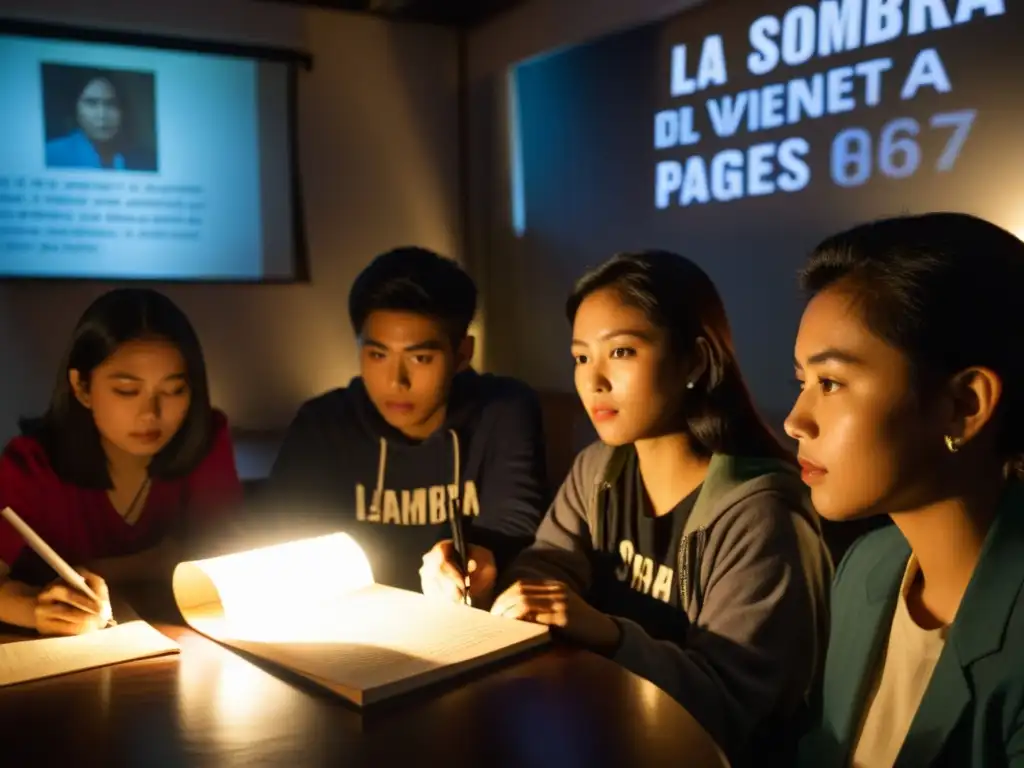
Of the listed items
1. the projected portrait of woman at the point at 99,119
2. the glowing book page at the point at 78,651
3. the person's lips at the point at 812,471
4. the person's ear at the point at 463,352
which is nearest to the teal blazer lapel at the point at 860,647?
the person's lips at the point at 812,471

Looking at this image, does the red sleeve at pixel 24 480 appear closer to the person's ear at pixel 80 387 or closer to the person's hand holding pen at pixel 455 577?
the person's ear at pixel 80 387

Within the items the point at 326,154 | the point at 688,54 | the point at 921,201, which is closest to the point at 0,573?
the point at 921,201

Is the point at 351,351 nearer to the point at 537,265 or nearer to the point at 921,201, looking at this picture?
the point at 537,265

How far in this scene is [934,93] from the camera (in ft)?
6.93

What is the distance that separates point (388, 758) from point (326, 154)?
121 inches

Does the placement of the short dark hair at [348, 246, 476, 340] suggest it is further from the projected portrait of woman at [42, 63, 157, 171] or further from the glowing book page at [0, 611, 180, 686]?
the projected portrait of woman at [42, 63, 157, 171]

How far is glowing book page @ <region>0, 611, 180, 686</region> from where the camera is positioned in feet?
3.29

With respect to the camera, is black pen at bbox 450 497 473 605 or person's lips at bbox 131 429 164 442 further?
person's lips at bbox 131 429 164 442

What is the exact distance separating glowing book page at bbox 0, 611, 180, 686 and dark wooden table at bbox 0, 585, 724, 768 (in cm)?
2

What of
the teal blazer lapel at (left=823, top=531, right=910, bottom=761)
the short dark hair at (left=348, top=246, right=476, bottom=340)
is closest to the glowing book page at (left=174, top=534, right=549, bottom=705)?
the teal blazer lapel at (left=823, top=531, right=910, bottom=761)

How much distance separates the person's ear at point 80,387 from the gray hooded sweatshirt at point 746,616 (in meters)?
1.04

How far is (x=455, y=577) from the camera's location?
4.10ft

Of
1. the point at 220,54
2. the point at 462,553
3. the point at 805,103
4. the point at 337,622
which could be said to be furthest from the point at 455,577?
the point at 220,54

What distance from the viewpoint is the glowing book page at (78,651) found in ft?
3.29
